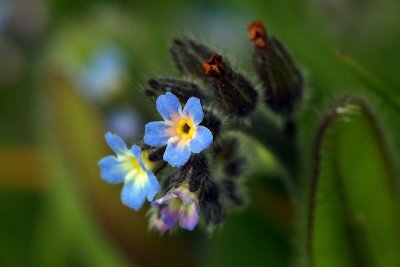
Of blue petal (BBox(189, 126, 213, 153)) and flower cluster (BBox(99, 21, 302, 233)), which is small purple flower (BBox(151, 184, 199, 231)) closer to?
flower cluster (BBox(99, 21, 302, 233))

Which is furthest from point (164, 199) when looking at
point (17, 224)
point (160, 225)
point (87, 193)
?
point (17, 224)

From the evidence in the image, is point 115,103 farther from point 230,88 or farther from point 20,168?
point 230,88

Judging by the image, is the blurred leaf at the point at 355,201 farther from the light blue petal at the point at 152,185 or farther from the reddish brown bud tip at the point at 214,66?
the light blue petal at the point at 152,185

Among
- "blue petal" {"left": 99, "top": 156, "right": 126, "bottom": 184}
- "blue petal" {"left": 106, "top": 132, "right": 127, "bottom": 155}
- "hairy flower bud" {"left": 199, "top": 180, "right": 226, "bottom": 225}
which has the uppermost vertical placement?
"blue petal" {"left": 106, "top": 132, "right": 127, "bottom": 155}

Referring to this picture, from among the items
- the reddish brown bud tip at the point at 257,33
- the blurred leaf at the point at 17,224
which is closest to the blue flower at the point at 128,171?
the reddish brown bud tip at the point at 257,33

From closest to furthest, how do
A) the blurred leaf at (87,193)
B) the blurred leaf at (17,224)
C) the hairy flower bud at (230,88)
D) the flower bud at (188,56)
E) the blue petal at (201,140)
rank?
1. the blue petal at (201,140)
2. the hairy flower bud at (230,88)
3. the flower bud at (188,56)
4. the blurred leaf at (87,193)
5. the blurred leaf at (17,224)

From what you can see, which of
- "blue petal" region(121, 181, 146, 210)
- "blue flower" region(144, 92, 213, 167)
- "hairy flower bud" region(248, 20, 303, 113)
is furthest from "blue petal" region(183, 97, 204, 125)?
"hairy flower bud" region(248, 20, 303, 113)

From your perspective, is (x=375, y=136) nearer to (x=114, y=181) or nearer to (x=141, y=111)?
(x=114, y=181)
